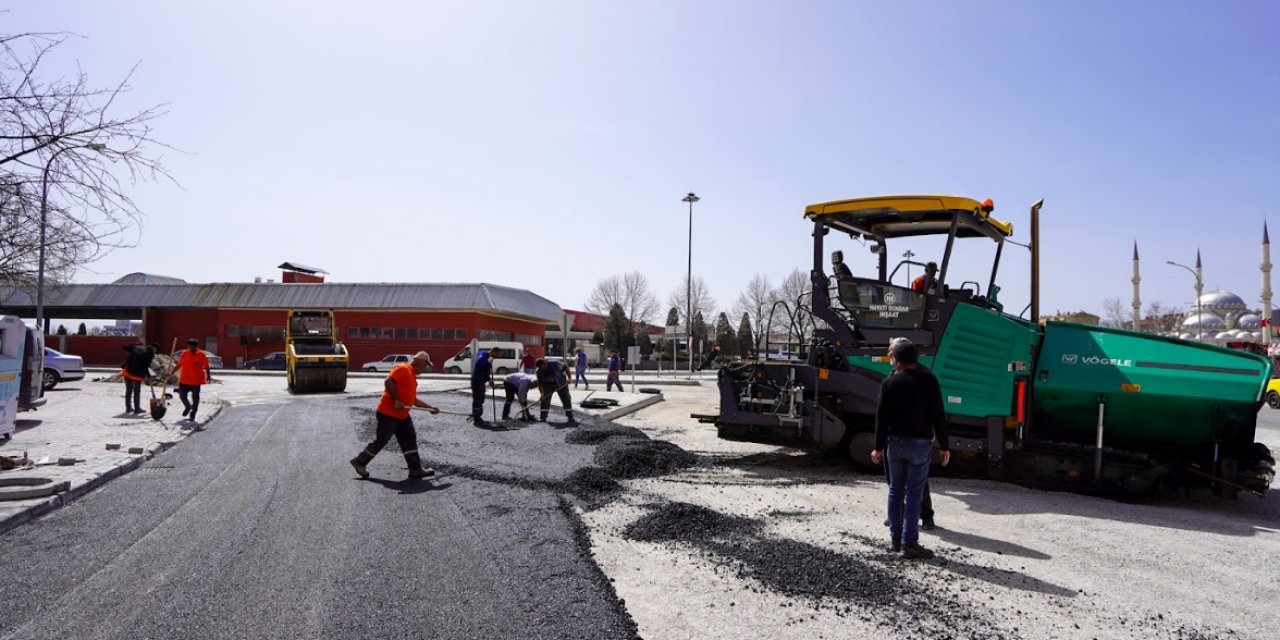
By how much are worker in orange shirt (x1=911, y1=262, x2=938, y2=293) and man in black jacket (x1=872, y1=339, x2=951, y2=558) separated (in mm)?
3258

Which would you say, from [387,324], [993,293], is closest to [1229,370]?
[993,293]

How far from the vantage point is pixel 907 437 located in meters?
5.55

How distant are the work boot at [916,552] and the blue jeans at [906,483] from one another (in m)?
0.03

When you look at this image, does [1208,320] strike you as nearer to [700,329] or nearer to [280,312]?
[700,329]

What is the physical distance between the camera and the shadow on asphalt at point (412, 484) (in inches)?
303

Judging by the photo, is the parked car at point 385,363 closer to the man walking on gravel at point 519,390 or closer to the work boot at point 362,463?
the man walking on gravel at point 519,390

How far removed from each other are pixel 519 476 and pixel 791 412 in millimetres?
3244

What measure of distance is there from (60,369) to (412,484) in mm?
22665

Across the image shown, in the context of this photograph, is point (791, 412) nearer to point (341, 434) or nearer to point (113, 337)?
point (341, 434)

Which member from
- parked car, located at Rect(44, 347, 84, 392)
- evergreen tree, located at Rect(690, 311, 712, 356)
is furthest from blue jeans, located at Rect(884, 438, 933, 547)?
evergreen tree, located at Rect(690, 311, 712, 356)

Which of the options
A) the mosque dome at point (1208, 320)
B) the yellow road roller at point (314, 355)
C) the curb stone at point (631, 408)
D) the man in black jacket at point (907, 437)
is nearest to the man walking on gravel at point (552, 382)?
the curb stone at point (631, 408)

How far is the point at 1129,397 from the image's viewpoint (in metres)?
7.55

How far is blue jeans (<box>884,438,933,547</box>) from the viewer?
5438mm

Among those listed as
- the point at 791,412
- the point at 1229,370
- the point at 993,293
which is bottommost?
the point at 791,412
